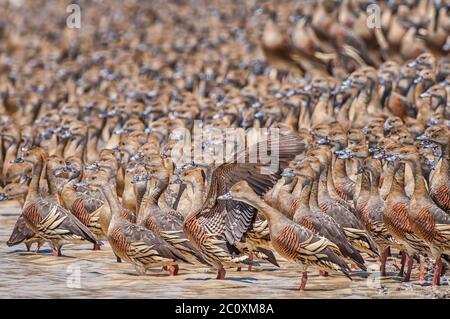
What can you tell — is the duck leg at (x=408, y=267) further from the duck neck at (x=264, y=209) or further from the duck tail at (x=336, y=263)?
the duck neck at (x=264, y=209)

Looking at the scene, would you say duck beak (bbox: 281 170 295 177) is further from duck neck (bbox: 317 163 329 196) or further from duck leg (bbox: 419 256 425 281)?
duck leg (bbox: 419 256 425 281)

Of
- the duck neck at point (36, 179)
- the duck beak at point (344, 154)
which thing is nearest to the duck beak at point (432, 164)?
the duck beak at point (344, 154)

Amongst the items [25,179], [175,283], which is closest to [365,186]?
[175,283]

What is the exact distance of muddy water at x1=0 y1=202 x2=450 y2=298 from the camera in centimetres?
1245

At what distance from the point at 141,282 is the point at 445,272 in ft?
10.1

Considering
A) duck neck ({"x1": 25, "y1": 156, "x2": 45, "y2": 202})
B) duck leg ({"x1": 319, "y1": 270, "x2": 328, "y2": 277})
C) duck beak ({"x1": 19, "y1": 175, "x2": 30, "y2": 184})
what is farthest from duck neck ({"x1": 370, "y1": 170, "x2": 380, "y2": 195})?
duck beak ({"x1": 19, "y1": 175, "x2": 30, "y2": 184})

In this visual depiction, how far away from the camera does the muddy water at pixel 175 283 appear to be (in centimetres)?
1245

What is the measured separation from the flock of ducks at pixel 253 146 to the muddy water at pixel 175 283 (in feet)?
0.69

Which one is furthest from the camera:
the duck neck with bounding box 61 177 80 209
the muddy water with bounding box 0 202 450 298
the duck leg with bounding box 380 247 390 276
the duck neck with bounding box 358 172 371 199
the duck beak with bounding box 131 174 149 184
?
the duck neck with bounding box 61 177 80 209

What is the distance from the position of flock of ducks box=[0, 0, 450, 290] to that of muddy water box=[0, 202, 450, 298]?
0.21 m

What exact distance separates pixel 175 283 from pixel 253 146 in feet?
5.17
